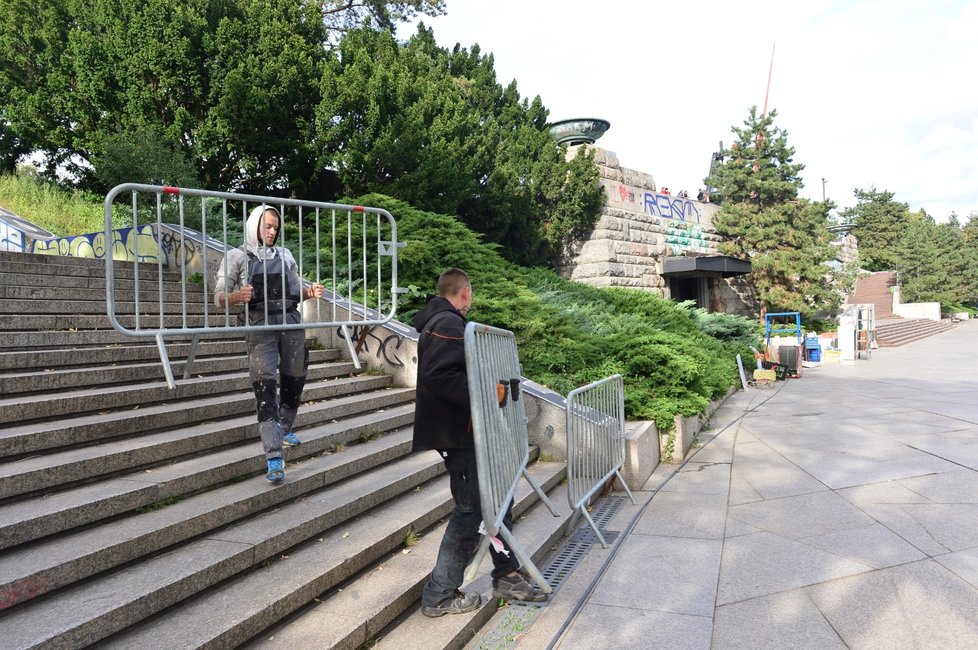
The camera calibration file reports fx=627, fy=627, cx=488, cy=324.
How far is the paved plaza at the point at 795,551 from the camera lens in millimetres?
3160

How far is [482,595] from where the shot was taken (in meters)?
3.45

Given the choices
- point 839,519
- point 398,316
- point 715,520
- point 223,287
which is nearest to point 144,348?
point 223,287

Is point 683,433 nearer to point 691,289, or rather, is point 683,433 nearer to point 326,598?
point 326,598

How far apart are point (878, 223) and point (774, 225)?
46.7 m

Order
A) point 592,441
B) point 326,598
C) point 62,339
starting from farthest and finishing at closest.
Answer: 1. point 62,339
2. point 592,441
3. point 326,598

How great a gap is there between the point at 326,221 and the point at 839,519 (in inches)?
263

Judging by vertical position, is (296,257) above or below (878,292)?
below

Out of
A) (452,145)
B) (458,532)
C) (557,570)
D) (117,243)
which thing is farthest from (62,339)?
(452,145)

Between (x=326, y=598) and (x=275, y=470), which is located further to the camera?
(x=275, y=470)

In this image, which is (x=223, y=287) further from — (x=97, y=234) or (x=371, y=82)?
(x=371, y=82)

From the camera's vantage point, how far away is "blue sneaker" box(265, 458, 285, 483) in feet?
12.3

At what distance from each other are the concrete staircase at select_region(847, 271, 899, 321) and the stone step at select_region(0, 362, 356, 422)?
42.7 m

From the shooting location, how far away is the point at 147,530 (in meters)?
2.99

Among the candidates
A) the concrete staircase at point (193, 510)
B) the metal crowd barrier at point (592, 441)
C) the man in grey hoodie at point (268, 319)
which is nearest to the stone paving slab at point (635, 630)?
the concrete staircase at point (193, 510)
